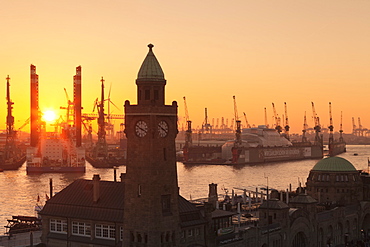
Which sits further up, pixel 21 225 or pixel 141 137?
pixel 141 137

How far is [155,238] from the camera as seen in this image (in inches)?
2069

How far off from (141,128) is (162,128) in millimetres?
1916

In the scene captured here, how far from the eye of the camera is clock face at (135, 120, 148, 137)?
52781 mm

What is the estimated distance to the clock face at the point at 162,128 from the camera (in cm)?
5322

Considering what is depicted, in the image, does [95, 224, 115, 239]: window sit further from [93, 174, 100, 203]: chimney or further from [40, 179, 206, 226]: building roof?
[93, 174, 100, 203]: chimney

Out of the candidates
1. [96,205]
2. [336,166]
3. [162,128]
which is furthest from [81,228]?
[336,166]

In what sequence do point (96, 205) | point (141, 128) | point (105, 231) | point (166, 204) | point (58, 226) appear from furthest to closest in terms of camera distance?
point (58, 226)
point (96, 205)
point (105, 231)
point (166, 204)
point (141, 128)

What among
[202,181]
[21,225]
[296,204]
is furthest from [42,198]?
[296,204]

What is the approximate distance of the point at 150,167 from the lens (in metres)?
52.4

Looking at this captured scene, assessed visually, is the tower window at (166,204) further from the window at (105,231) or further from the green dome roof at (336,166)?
the green dome roof at (336,166)

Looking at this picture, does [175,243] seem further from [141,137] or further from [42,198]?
[42,198]

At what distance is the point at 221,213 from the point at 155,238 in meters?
15.7

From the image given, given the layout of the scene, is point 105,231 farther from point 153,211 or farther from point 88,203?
point 153,211

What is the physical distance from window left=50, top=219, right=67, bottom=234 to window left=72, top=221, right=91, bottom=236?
1.24 meters
